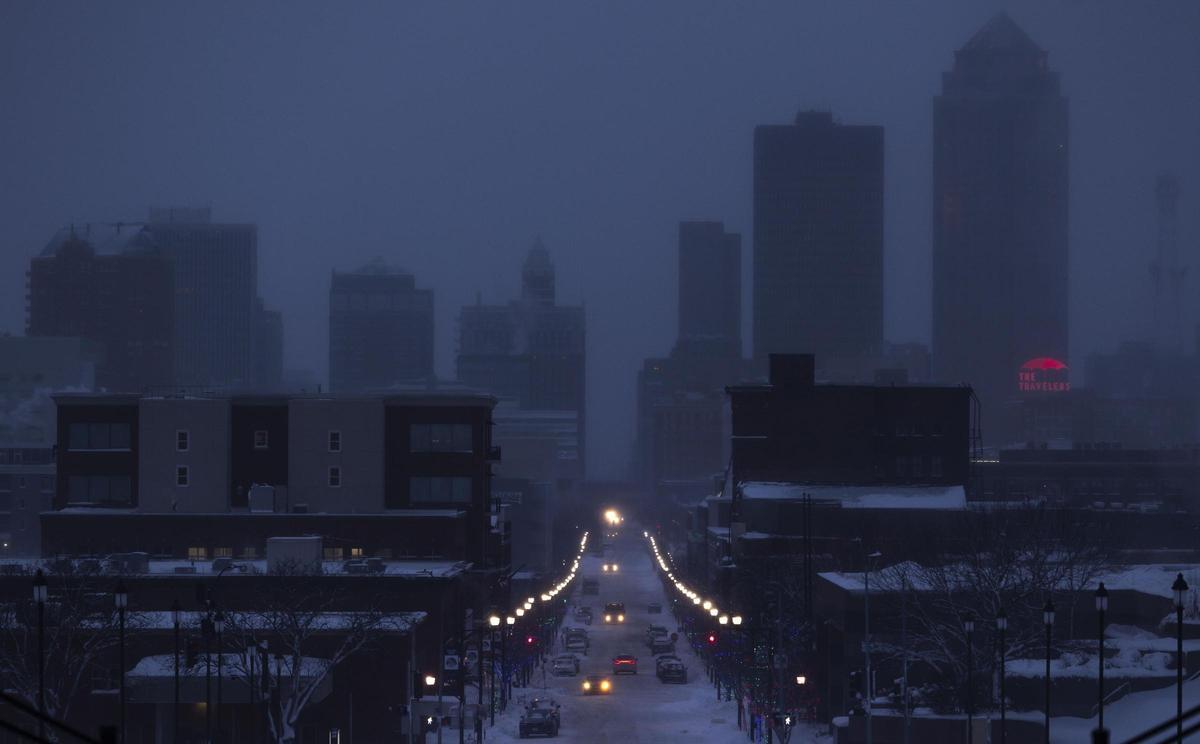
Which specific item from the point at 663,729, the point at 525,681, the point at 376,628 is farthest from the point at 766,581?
the point at 376,628

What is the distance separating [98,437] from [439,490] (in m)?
20.2

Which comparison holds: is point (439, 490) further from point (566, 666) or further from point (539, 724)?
point (539, 724)

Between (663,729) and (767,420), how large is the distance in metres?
A: 72.2

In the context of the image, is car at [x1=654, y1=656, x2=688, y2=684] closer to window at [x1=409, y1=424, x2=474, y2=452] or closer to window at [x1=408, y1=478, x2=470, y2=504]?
window at [x1=408, y1=478, x2=470, y2=504]

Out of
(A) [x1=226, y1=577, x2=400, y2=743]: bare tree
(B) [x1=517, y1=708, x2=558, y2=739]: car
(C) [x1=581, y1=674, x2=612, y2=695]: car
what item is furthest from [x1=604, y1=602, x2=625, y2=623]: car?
(B) [x1=517, y1=708, x2=558, y2=739]: car

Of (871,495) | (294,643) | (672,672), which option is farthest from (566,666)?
(294,643)

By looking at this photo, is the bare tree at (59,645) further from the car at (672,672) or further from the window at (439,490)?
the window at (439,490)

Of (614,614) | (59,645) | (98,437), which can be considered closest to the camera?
(59,645)

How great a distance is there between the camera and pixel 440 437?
11425 cm

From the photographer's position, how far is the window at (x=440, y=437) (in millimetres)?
113938

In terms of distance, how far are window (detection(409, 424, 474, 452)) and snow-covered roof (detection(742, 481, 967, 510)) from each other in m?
24.5

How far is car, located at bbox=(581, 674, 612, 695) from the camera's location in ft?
319

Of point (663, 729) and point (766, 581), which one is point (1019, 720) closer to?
point (663, 729)

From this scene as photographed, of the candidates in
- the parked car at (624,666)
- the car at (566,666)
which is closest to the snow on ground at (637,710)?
the parked car at (624,666)
